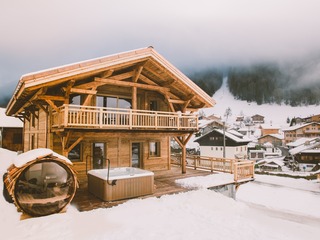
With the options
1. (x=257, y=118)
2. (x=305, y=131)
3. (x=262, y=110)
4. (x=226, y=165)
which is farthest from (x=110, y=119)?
(x=262, y=110)

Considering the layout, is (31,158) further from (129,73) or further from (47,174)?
(129,73)

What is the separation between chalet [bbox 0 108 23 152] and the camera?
1089 inches

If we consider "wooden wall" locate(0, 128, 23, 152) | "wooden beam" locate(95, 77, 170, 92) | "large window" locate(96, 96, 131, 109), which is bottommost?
"wooden wall" locate(0, 128, 23, 152)

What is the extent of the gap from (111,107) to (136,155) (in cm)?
383

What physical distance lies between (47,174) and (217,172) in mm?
11139

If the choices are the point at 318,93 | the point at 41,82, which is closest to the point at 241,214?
the point at 41,82

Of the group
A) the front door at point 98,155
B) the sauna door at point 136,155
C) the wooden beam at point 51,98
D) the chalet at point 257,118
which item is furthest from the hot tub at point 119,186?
the chalet at point 257,118

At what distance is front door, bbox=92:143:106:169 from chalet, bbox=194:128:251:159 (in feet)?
102

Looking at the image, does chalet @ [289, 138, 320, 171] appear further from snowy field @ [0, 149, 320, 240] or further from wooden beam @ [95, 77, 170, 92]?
wooden beam @ [95, 77, 170, 92]

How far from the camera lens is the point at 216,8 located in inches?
504

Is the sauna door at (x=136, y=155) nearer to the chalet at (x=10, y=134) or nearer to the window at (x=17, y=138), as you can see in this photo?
the chalet at (x=10, y=134)

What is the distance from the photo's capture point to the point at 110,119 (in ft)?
35.9

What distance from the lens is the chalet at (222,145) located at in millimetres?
42375

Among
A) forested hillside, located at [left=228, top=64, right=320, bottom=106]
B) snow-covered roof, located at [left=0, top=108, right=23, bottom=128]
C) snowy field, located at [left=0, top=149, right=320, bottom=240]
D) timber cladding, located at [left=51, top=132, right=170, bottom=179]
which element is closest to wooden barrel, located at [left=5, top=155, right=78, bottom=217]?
snowy field, located at [left=0, top=149, right=320, bottom=240]
